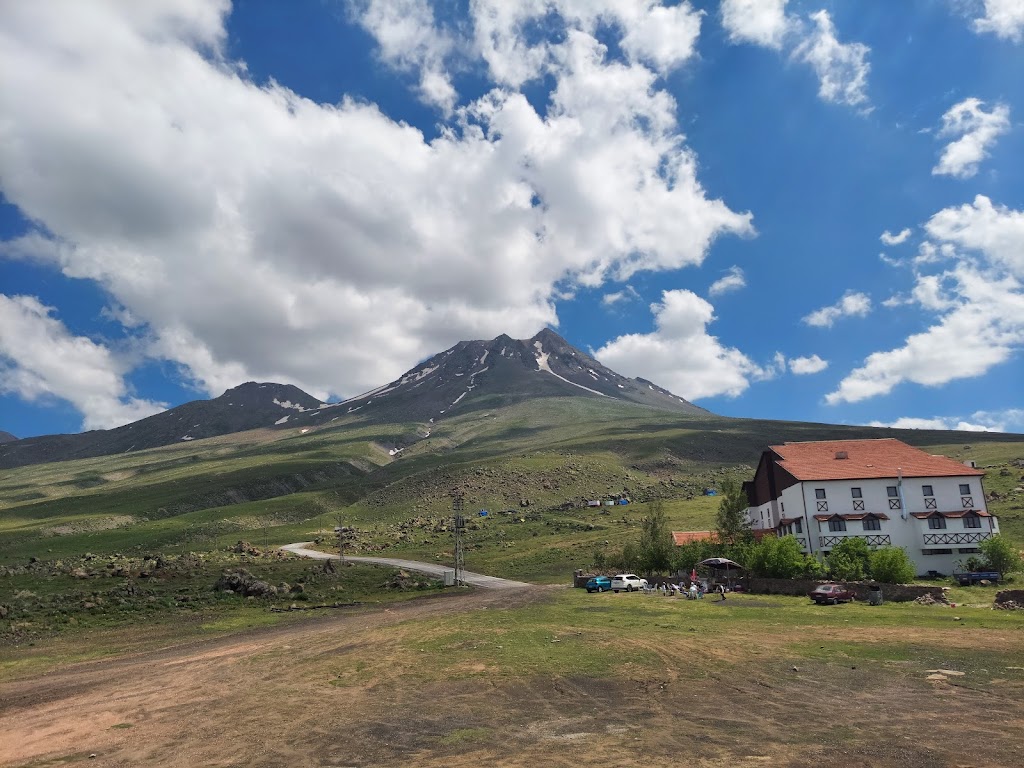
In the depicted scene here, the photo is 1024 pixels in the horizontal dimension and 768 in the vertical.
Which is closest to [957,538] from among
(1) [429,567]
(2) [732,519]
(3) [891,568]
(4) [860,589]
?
(3) [891,568]

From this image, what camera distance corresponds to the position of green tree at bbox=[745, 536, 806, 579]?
52.4m

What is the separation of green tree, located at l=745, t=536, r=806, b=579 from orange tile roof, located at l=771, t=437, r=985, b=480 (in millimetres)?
14757

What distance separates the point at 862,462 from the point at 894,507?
262 inches

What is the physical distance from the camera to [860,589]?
4269 cm

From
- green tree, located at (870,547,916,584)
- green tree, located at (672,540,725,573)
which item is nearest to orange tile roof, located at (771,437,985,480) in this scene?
green tree, located at (672,540,725,573)

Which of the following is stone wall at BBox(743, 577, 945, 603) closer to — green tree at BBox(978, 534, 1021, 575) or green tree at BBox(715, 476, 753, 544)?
green tree at BBox(978, 534, 1021, 575)

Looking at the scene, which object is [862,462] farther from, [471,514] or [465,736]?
[471,514]

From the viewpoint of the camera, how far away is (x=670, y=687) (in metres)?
19.6

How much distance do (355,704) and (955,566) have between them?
211 feet

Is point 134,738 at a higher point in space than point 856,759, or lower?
lower

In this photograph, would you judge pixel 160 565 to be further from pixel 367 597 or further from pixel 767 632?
pixel 767 632

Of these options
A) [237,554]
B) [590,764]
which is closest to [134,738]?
[590,764]

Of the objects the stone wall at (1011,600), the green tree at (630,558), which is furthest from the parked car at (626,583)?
the stone wall at (1011,600)

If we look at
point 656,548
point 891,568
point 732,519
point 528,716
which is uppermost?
point 732,519
